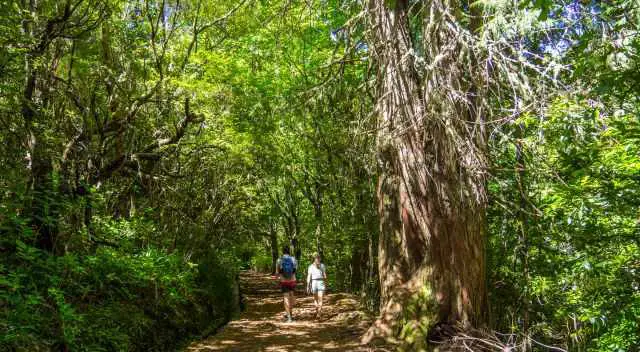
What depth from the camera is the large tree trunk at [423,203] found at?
6.25 m

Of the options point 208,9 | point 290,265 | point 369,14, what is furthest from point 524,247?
point 208,9

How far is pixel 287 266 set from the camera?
1220 centimetres

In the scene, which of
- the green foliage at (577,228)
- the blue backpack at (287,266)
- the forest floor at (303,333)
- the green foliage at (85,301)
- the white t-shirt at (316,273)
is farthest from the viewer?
the white t-shirt at (316,273)

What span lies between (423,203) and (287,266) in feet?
20.1

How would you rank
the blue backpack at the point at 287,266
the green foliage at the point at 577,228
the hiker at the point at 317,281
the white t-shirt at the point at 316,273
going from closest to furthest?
the green foliage at the point at 577,228, the blue backpack at the point at 287,266, the hiker at the point at 317,281, the white t-shirt at the point at 316,273

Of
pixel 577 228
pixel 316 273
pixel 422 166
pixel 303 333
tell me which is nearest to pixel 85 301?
pixel 303 333

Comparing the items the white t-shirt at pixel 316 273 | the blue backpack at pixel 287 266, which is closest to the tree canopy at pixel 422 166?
the blue backpack at pixel 287 266

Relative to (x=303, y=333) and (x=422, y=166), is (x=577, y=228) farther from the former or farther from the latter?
(x=303, y=333)

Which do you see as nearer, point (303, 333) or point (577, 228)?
point (577, 228)

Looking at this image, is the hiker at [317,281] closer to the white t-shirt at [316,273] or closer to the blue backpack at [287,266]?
the white t-shirt at [316,273]

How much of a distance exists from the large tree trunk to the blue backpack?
524 centimetres

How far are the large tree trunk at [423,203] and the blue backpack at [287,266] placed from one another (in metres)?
5.24

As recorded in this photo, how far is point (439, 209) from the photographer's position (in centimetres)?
668

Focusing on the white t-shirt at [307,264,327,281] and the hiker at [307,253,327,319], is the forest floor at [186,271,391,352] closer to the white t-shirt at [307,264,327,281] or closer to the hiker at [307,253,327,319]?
the hiker at [307,253,327,319]
